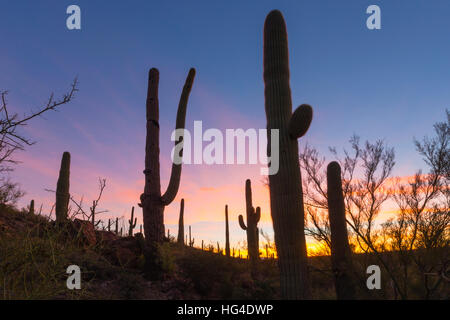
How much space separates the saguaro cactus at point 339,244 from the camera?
777cm

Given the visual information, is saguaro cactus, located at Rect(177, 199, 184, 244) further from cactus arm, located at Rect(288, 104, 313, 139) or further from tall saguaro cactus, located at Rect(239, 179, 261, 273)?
cactus arm, located at Rect(288, 104, 313, 139)

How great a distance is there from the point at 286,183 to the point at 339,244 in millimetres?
2523

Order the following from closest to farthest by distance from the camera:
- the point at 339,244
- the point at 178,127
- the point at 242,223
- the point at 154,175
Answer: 1. the point at 339,244
2. the point at 154,175
3. the point at 178,127
4. the point at 242,223

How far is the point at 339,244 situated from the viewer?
8.05 meters

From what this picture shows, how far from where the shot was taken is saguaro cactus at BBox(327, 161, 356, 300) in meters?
7.77

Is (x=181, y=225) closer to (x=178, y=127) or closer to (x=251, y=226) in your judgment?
(x=251, y=226)

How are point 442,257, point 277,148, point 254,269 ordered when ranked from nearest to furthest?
1. point 277,148
2. point 442,257
3. point 254,269

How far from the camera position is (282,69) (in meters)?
7.33

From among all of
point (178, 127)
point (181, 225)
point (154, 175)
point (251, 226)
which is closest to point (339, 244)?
point (154, 175)

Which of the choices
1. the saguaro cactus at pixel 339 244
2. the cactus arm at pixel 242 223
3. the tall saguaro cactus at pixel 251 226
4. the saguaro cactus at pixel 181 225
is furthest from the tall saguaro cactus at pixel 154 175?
the saguaro cactus at pixel 181 225

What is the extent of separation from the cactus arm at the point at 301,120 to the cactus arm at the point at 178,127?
4.62 m
